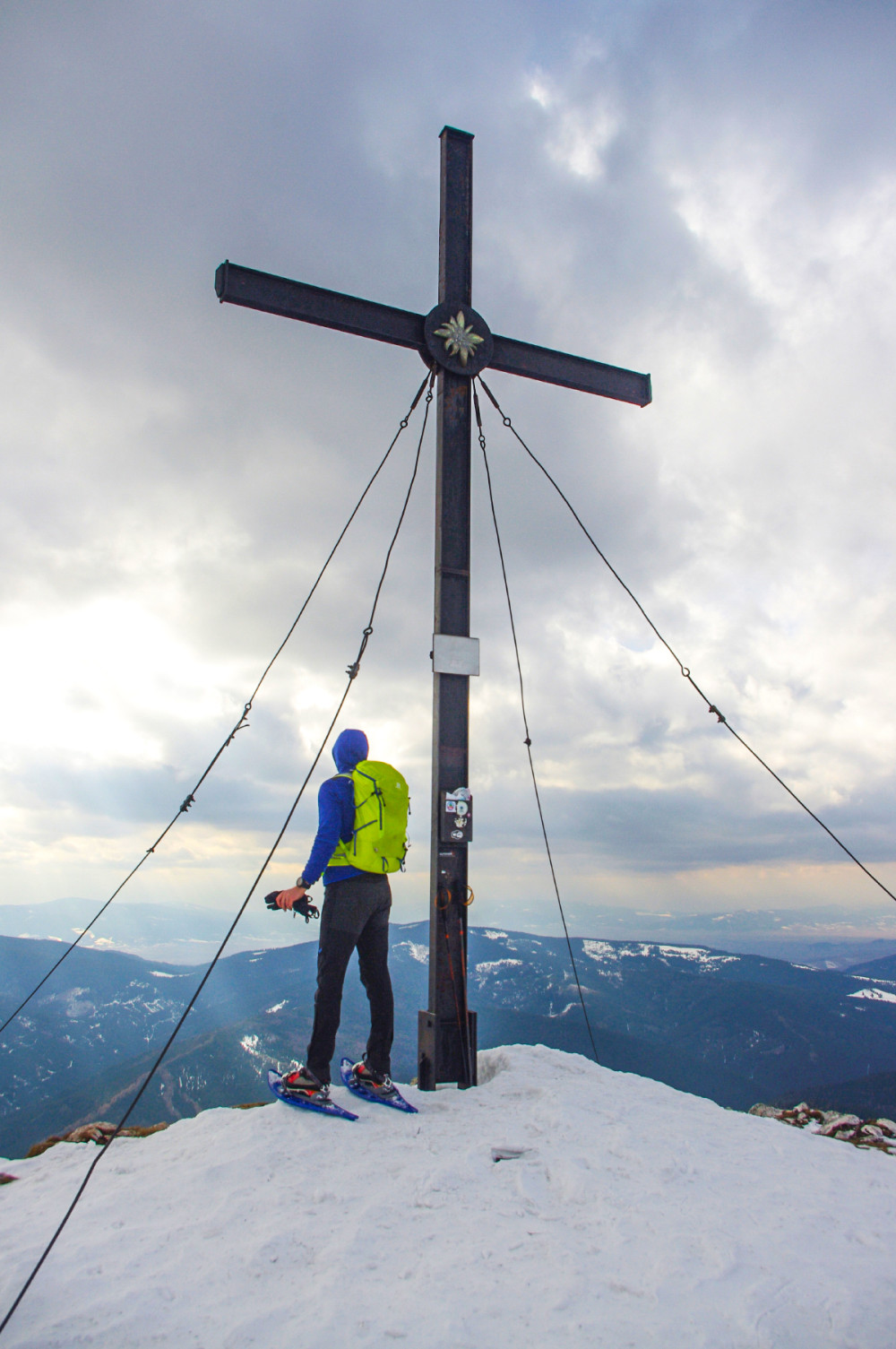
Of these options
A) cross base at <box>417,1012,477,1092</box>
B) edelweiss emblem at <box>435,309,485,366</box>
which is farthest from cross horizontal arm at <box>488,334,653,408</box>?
cross base at <box>417,1012,477,1092</box>

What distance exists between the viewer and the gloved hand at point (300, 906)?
5.28m

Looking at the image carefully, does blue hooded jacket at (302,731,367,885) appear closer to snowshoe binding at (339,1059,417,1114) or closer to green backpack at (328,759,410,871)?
green backpack at (328,759,410,871)

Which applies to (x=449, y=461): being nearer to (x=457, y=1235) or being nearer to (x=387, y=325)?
(x=387, y=325)

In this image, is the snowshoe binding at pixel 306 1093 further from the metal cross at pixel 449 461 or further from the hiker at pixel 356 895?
the metal cross at pixel 449 461

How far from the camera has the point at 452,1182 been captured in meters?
4.04

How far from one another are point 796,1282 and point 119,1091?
216m

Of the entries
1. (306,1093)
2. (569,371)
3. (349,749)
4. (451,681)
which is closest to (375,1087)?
(306,1093)

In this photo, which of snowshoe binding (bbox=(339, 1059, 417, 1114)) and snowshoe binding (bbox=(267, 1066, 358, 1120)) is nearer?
snowshoe binding (bbox=(267, 1066, 358, 1120))

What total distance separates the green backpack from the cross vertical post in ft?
3.34

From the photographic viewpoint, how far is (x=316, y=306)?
24.9ft

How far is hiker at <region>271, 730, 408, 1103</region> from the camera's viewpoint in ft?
17.7

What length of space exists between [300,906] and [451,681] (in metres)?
2.80

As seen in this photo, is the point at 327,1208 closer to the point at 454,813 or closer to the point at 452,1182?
the point at 452,1182

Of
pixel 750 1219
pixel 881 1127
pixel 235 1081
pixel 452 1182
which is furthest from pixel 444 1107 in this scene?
pixel 235 1081
